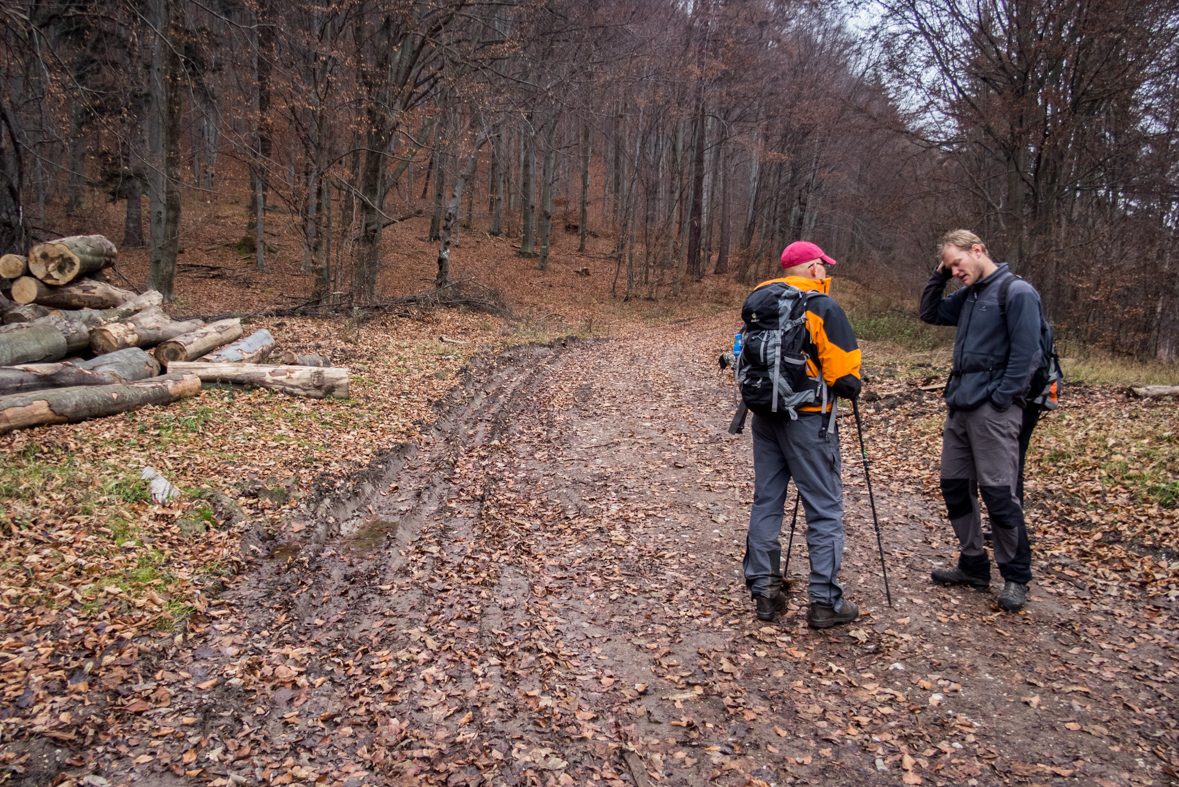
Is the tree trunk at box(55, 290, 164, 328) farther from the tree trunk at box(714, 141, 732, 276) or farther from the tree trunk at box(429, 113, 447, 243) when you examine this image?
the tree trunk at box(714, 141, 732, 276)

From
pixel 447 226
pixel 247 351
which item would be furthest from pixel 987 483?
pixel 447 226

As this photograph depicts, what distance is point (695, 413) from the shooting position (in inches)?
407

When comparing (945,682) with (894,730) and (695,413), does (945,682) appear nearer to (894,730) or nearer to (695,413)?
(894,730)

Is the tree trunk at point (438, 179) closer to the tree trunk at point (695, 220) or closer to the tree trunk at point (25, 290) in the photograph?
the tree trunk at point (695, 220)

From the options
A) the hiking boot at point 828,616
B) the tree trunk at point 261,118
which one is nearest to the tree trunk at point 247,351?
the tree trunk at point 261,118

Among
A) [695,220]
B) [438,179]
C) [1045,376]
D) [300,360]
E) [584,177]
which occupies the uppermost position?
[584,177]

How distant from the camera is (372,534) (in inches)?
231

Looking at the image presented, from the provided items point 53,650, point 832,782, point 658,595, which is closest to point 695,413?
point 658,595

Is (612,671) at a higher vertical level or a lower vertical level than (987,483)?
lower

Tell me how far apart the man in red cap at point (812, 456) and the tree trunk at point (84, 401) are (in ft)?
22.1

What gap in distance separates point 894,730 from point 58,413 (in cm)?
771

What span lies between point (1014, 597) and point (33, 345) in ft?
32.9

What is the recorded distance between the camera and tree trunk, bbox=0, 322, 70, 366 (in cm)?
755

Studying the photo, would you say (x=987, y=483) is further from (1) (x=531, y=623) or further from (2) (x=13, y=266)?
(2) (x=13, y=266)
